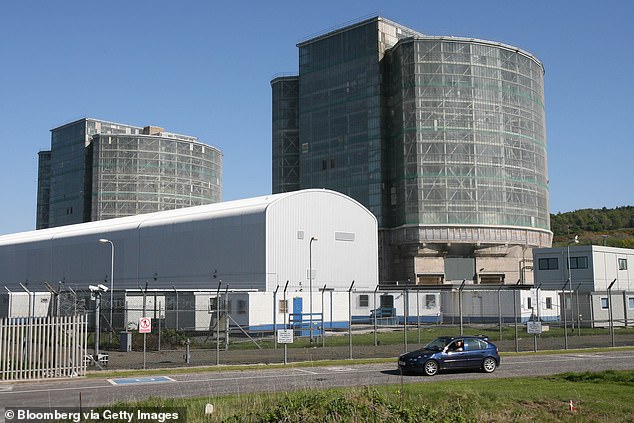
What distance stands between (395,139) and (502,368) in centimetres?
8591

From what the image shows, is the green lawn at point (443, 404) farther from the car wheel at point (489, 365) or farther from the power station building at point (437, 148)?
the power station building at point (437, 148)

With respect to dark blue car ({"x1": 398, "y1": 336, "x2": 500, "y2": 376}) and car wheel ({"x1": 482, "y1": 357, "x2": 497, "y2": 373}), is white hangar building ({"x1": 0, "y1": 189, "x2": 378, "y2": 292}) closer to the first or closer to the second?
dark blue car ({"x1": 398, "y1": 336, "x2": 500, "y2": 376})

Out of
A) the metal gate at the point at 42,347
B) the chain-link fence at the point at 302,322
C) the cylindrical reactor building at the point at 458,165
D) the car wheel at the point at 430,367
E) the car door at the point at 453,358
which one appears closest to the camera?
the metal gate at the point at 42,347

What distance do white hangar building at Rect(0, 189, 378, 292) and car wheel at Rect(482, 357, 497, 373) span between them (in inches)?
1371

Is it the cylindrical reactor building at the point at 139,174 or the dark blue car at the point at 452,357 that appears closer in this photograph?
the dark blue car at the point at 452,357

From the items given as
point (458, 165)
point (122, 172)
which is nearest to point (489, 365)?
point (458, 165)

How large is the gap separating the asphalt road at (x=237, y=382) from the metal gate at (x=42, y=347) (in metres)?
0.73

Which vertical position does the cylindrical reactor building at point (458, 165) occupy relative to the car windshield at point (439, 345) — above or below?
above

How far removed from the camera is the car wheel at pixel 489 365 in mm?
28203

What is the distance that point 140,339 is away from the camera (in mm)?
43312

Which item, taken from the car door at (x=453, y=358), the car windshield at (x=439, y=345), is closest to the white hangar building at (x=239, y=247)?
the car windshield at (x=439, y=345)

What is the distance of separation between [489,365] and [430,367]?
105 inches

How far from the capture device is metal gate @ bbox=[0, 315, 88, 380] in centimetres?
2641

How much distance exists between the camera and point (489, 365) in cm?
2828
